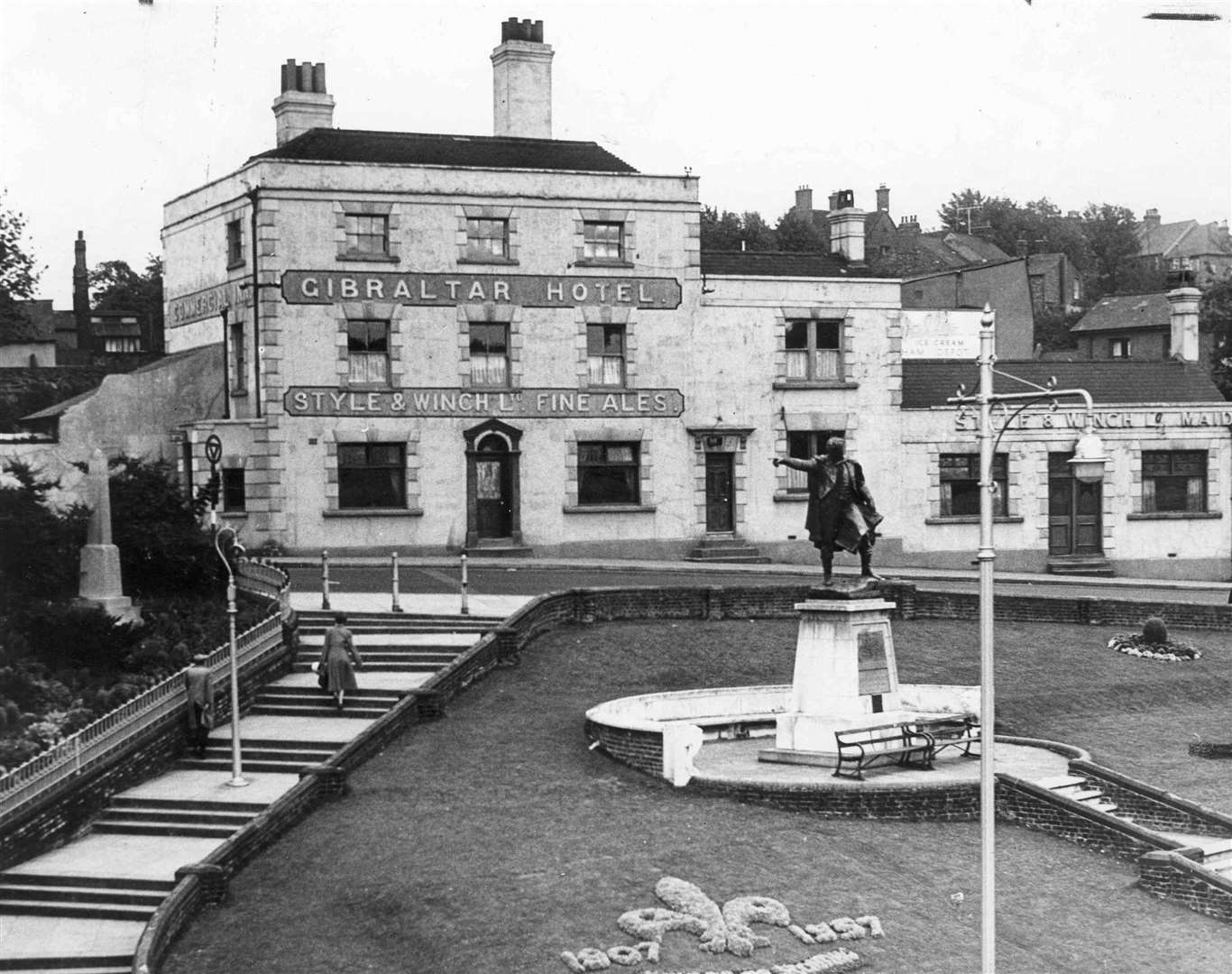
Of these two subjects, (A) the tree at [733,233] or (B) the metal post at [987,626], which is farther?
(A) the tree at [733,233]

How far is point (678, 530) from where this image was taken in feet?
151

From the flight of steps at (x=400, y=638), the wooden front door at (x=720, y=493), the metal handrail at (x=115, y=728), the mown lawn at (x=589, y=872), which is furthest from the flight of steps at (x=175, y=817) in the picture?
the wooden front door at (x=720, y=493)

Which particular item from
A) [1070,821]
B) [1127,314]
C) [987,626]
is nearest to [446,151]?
[1070,821]

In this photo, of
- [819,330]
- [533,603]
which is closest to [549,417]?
[819,330]

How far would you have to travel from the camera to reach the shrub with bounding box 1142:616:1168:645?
33781 millimetres

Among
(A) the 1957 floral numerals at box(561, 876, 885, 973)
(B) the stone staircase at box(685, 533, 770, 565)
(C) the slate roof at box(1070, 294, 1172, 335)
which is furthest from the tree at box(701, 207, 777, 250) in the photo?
(A) the 1957 floral numerals at box(561, 876, 885, 973)

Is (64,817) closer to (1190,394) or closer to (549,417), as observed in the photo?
(549,417)

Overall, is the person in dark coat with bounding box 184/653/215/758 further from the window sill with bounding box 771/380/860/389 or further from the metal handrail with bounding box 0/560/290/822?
the window sill with bounding box 771/380/860/389

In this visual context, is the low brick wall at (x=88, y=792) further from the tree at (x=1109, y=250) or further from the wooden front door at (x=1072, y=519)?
the tree at (x=1109, y=250)

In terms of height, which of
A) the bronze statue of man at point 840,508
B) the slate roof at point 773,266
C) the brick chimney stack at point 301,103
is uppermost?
the brick chimney stack at point 301,103

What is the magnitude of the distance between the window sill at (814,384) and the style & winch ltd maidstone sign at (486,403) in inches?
114

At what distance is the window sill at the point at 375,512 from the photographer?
43281 mm

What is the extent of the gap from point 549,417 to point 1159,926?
91.4ft

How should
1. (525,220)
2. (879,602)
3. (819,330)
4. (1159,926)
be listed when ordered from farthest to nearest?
(819,330)
(525,220)
(879,602)
(1159,926)
